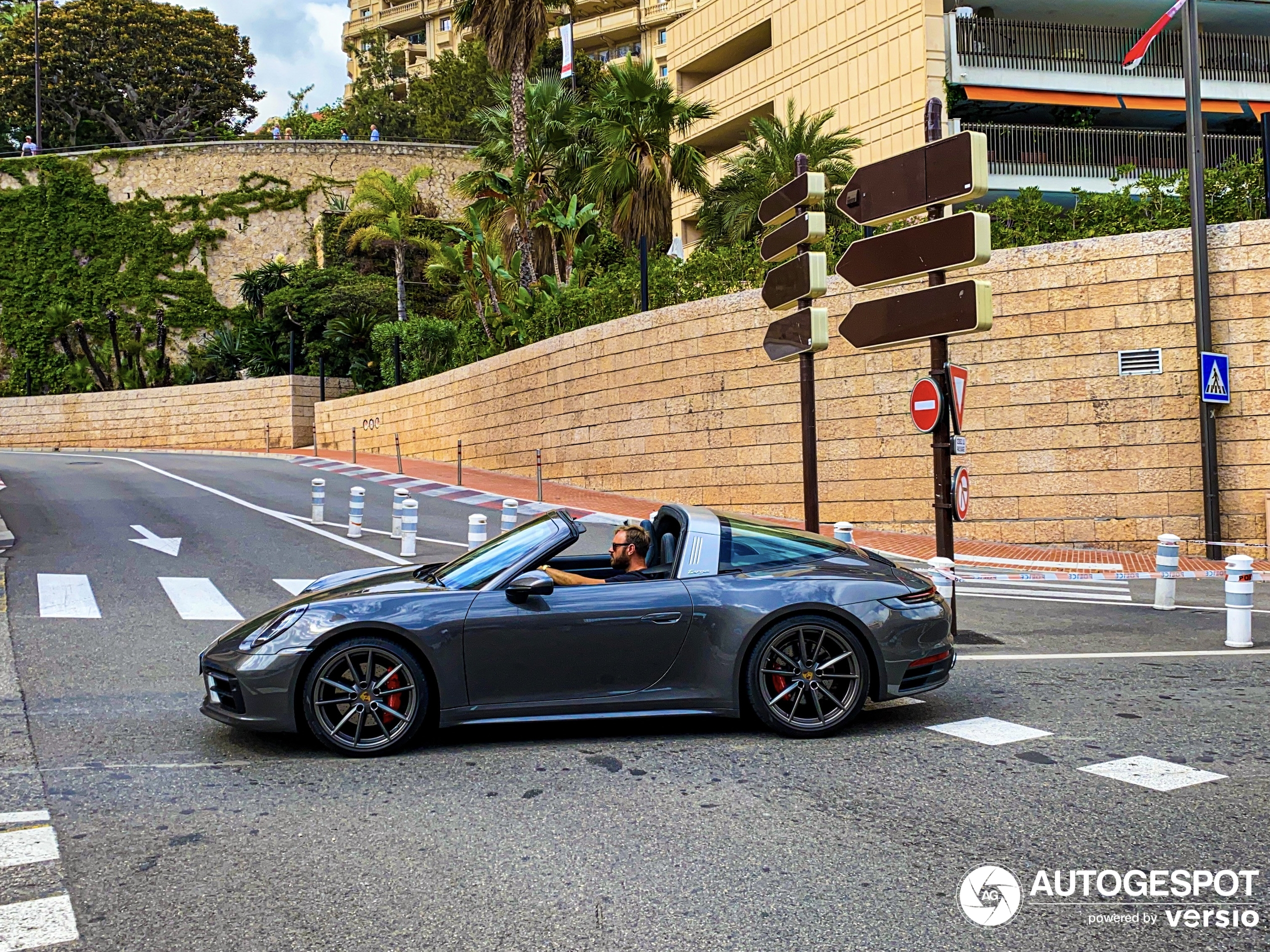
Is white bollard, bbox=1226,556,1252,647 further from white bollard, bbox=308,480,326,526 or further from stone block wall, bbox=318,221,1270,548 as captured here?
white bollard, bbox=308,480,326,526

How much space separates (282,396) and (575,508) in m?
28.8

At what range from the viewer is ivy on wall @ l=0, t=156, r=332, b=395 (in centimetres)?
5666

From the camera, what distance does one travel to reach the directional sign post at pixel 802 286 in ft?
38.1

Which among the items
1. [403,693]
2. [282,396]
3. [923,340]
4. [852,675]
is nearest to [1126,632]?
[923,340]

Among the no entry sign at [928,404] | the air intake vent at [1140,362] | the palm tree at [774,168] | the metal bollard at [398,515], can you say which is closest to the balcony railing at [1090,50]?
the palm tree at [774,168]

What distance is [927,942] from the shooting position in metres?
3.66

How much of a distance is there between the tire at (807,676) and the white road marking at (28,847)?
11.0ft

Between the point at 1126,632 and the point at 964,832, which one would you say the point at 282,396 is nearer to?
the point at 1126,632

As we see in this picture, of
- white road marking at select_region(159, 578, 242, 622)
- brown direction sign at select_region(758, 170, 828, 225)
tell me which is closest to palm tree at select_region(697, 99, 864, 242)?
brown direction sign at select_region(758, 170, 828, 225)

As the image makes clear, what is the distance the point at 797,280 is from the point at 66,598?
314 inches

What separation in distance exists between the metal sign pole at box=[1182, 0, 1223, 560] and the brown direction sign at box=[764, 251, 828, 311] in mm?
6409

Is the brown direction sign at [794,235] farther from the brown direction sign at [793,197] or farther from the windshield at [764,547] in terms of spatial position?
the windshield at [764,547]

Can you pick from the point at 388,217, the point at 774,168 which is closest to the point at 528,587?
the point at 774,168

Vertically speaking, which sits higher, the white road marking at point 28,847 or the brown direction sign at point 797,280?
the brown direction sign at point 797,280
